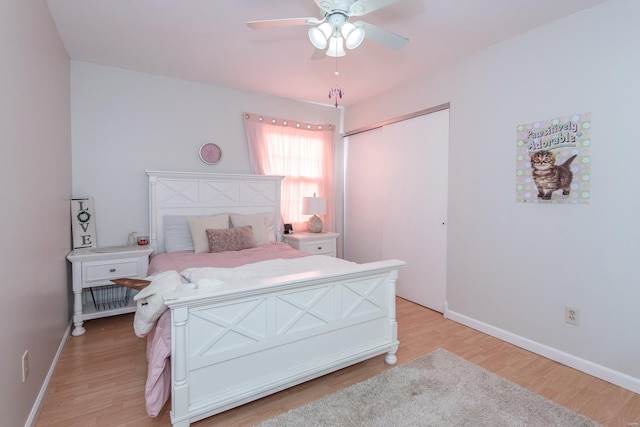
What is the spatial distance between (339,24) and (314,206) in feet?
8.54

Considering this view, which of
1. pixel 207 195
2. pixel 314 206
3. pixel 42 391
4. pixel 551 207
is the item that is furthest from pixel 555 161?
pixel 42 391

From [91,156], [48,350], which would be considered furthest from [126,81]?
[48,350]

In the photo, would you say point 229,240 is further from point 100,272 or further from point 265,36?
point 265,36

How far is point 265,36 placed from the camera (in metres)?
2.61

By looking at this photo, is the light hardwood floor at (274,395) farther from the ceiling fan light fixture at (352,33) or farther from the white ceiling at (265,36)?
the white ceiling at (265,36)

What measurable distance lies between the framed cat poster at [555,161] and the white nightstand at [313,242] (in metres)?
2.25

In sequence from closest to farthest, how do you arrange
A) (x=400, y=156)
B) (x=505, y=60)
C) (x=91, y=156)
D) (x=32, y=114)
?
(x=32, y=114) → (x=505, y=60) → (x=91, y=156) → (x=400, y=156)

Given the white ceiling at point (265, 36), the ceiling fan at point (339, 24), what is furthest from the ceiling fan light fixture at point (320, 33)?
the white ceiling at point (265, 36)

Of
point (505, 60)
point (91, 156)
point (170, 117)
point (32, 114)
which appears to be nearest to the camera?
point (32, 114)

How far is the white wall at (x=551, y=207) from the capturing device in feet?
6.79

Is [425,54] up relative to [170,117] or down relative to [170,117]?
up

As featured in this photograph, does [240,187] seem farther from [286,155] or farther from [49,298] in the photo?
[49,298]

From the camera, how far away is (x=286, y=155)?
4.30m

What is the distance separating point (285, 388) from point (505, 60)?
3.12 m
